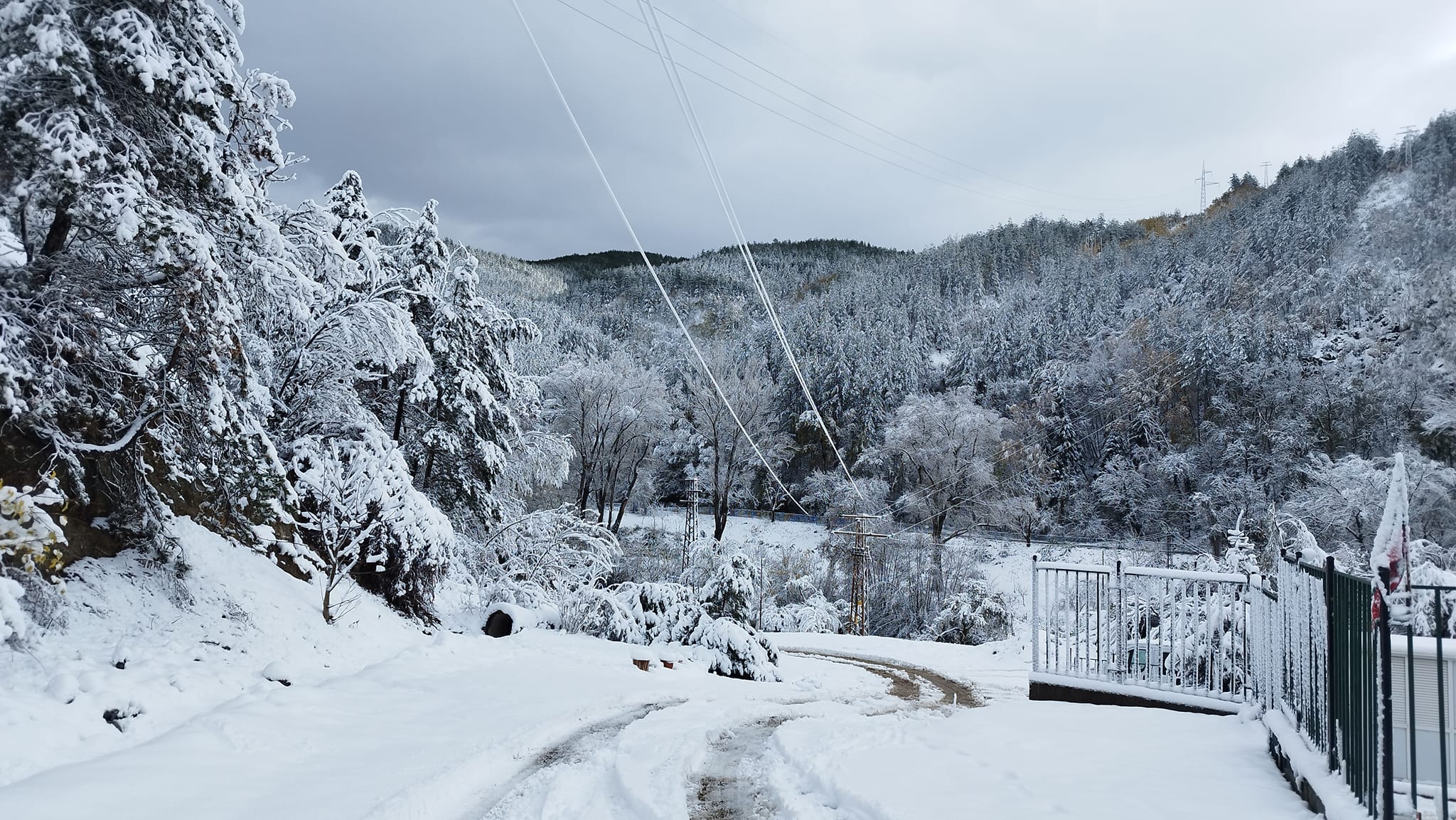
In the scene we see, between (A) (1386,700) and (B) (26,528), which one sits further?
(B) (26,528)

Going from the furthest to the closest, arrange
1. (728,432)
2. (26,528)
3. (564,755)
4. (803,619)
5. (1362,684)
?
(728,432) < (803,619) < (564,755) < (26,528) < (1362,684)

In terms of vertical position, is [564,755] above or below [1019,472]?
below

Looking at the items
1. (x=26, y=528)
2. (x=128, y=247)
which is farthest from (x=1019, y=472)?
(x=26, y=528)

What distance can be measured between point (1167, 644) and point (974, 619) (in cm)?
2104

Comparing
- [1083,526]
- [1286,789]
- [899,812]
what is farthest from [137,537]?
[1083,526]

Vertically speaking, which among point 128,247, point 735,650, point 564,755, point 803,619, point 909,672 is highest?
point 128,247

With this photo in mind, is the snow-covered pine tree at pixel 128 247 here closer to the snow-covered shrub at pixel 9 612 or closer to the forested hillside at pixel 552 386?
the forested hillside at pixel 552 386

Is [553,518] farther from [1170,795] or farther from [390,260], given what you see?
[1170,795]

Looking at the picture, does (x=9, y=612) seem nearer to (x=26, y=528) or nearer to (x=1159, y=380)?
(x=26, y=528)

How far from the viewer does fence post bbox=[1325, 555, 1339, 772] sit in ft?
12.7

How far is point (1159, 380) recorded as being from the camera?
52.1 meters

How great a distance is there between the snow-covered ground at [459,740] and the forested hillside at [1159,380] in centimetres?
2471

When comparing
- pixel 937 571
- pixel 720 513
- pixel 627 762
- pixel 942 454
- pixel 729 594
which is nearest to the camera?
pixel 627 762

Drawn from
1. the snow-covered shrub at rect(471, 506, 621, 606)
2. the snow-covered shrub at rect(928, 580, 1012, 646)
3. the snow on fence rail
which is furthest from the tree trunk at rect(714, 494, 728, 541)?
the snow on fence rail
